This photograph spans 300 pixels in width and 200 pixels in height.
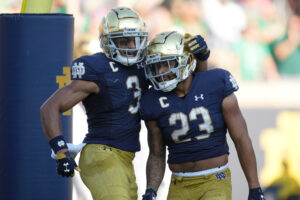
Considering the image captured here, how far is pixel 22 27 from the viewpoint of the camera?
551cm

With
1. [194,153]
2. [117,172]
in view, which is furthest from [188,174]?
[117,172]

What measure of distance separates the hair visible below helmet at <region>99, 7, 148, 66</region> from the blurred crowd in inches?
91.0

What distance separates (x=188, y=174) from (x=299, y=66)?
10.2ft

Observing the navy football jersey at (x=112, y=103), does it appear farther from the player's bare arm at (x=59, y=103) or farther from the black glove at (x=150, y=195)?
the black glove at (x=150, y=195)

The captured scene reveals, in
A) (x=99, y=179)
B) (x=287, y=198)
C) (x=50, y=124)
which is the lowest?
(x=287, y=198)

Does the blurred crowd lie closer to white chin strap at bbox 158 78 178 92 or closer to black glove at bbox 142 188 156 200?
white chin strap at bbox 158 78 178 92

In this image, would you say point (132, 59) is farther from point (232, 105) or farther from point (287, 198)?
point (287, 198)

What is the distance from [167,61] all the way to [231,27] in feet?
9.39

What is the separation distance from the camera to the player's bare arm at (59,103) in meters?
4.52

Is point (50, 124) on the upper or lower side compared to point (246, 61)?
lower

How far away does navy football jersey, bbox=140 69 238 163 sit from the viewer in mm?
4500

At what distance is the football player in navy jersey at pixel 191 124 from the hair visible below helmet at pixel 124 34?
0.14 metres

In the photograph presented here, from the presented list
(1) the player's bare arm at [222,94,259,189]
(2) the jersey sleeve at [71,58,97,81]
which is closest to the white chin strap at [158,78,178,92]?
(1) the player's bare arm at [222,94,259,189]

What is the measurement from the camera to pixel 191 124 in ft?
14.8
